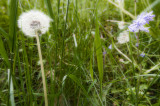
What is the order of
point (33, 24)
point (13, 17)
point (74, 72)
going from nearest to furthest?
point (13, 17) → point (33, 24) → point (74, 72)

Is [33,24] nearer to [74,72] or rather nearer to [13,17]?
[13,17]

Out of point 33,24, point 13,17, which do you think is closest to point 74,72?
point 33,24

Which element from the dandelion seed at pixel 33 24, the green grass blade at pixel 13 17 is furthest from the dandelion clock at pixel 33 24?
the green grass blade at pixel 13 17

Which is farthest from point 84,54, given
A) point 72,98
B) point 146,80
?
point 146,80

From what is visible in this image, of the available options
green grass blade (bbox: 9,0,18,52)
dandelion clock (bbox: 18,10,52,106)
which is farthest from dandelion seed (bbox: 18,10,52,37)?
green grass blade (bbox: 9,0,18,52)

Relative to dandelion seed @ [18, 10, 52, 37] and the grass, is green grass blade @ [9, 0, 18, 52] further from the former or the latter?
dandelion seed @ [18, 10, 52, 37]

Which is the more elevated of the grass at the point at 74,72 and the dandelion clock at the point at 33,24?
the dandelion clock at the point at 33,24

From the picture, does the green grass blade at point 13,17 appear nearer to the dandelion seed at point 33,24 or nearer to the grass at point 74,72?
the grass at point 74,72

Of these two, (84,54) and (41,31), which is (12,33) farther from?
(84,54)
